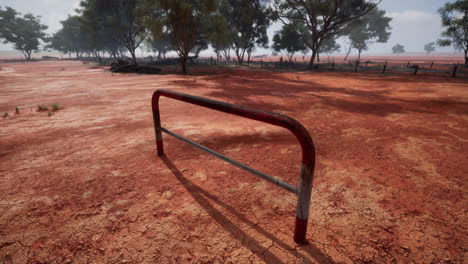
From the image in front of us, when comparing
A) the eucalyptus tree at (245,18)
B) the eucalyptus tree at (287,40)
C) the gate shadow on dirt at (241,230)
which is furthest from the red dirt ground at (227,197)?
the eucalyptus tree at (287,40)

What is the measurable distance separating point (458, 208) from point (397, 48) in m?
181

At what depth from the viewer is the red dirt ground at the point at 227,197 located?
172cm

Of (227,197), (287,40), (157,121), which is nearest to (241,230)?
(227,197)

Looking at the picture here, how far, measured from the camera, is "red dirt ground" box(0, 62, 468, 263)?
1723 millimetres

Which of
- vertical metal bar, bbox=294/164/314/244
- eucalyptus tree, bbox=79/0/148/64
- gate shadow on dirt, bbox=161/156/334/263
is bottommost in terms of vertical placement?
gate shadow on dirt, bbox=161/156/334/263

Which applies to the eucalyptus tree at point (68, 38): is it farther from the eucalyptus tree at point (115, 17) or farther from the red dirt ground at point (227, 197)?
the red dirt ground at point (227, 197)

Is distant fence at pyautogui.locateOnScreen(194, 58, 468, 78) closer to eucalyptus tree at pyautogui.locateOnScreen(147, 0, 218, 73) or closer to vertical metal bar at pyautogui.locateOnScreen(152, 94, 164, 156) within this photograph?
eucalyptus tree at pyautogui.locateOnScreen(147, 0, 218, 73)

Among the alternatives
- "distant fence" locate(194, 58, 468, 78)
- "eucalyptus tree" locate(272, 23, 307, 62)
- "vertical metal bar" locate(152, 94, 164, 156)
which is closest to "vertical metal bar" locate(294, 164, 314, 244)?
"vertical metal bar" locate(152, 94, 164, 156)

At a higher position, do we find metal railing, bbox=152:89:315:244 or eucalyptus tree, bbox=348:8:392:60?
eucalyptus tree, bbox=348:8:392:60

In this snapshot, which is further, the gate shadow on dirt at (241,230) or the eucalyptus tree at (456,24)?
the eucalyptus tree at (456,24)

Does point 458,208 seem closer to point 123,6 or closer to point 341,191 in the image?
point 341,191

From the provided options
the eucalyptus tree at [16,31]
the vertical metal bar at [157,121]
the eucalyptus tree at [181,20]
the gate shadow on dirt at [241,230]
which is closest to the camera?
the gate shadow on dirt at [241,230]

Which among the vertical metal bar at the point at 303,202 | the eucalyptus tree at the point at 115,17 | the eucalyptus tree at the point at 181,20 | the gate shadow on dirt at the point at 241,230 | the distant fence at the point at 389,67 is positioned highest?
the eucalyptus tree at the point at 115,17

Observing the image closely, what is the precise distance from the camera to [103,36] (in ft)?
166
